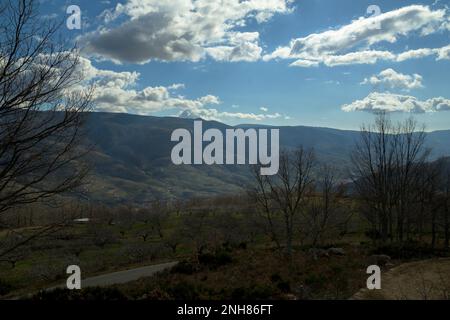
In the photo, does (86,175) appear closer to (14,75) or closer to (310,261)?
(14,75)

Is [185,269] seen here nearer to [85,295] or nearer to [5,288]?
[85,295]

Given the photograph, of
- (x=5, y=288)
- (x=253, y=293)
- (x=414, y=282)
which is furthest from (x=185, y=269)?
(x=5, y=288)

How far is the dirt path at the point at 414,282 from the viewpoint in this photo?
13.8 meters

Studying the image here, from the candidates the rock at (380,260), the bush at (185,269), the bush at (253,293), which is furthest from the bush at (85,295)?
the rock at (380,260)

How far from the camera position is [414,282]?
16797 millimetres

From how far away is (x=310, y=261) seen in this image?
78.6 feet

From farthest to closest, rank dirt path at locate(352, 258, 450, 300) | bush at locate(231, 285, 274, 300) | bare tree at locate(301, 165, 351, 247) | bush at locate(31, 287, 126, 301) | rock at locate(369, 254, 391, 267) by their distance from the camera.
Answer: bare tree at locate(301, 165, 351, 247) < rock at locate(369, 254, 391, 267) < bush at locate(31, 287, 126, 301) < bush at locate(231, 285, 274, 300) < dirt path at locate(352, 258, 450, 300)

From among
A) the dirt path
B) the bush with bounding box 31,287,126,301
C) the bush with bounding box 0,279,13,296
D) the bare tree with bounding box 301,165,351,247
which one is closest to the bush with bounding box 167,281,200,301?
the bush with bounding box 31,287,126,301

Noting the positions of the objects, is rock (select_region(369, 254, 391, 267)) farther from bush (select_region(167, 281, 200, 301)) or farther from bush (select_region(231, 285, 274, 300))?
bush (select_region(167, 281, 200, 301))

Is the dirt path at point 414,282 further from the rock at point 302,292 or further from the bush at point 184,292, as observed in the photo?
the bush at point 184,292

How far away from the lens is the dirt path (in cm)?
1383
